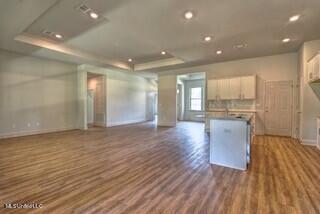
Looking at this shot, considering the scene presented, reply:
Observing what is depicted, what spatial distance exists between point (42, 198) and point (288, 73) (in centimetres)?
777

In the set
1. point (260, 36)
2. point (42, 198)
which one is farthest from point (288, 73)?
point (42, 198)

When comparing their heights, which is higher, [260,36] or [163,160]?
[260,36]

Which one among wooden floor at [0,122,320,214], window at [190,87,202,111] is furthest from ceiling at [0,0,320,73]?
window at [190,87,202,111]

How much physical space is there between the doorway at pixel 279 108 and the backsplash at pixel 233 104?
21.4 inches

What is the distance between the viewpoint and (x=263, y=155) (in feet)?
13.6

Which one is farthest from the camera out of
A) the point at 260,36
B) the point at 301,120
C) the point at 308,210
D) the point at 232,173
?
the point at 301,120

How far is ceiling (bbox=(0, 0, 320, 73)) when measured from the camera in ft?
10.8

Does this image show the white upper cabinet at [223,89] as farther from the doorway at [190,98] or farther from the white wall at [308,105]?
the doorway at [190,98]

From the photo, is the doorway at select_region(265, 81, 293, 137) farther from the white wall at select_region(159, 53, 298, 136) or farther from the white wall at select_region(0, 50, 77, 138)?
the white wall at select_region(0, 50, 77, 138)

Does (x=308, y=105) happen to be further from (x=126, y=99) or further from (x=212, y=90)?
(x=126, y=99)

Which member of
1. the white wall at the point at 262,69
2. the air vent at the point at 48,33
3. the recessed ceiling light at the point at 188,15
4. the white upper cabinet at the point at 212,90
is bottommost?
the white upper cabinet at the point at 212,90

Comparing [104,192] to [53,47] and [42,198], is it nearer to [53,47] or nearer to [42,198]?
[42,198]

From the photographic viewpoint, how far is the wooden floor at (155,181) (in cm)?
211

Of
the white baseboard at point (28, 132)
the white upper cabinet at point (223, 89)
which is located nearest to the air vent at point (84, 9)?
the white baseboard at point (28, 132)
